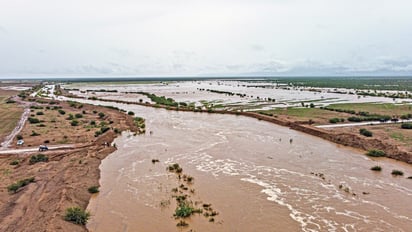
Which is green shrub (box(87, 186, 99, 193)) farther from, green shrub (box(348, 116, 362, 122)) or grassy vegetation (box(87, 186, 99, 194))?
green shrub (box(348, 116, 362, 122))

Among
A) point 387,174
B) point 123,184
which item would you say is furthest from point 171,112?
point 387,174

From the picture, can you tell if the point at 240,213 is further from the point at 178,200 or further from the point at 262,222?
the point at 178,200

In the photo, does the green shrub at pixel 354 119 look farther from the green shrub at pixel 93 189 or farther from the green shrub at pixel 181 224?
the green shrub at pixel 93 189

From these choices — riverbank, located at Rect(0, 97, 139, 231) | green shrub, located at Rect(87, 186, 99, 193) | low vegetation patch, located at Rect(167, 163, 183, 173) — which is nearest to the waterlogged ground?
riverbank, located at Rect(0, 97, 139, 231)

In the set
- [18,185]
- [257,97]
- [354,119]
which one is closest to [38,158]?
[18,185]

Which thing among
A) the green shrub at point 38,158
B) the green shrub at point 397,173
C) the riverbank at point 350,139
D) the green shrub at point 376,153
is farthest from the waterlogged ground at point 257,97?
the green shrub at point 38,158

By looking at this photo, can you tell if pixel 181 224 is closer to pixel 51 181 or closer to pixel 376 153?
pixel 51 181

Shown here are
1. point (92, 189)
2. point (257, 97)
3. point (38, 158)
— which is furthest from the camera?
point (257, 97)
